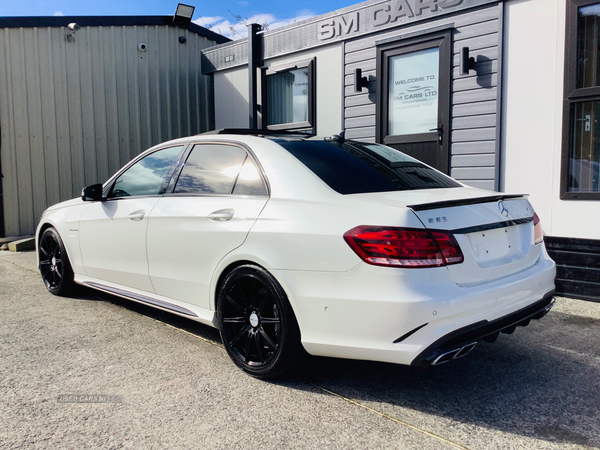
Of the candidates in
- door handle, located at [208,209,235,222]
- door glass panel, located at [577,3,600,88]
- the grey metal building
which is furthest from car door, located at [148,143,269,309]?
door glass panel, located at [577,3,600,88]

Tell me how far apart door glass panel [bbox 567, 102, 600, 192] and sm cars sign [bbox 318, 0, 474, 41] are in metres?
1.71

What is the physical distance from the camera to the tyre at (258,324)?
9.45 ft

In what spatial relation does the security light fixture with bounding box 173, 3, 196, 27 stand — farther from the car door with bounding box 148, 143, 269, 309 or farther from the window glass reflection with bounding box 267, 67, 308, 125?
the car door with bounding box 148, 143, 269, 309

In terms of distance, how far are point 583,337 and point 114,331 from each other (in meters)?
3.50

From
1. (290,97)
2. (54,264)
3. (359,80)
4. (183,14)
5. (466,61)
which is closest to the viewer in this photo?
(54,264)

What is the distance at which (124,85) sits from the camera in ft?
32.2

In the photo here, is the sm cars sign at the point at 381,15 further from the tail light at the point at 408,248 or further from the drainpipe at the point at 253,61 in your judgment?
the tail light at the point at 408,248

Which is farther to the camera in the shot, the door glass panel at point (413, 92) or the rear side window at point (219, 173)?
the door glass panel at point (413, 92)

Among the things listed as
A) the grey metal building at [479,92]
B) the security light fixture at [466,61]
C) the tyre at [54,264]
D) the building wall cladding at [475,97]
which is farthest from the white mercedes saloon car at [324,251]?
the security light fixture at [466,61]

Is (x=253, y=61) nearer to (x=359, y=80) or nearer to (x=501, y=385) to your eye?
(x=359, y=80)

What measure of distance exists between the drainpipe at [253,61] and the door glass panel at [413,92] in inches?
105

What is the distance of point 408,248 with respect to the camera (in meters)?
2.51

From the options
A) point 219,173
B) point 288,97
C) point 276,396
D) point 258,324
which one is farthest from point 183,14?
point 276,396

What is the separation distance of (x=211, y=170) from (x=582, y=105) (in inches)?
150
